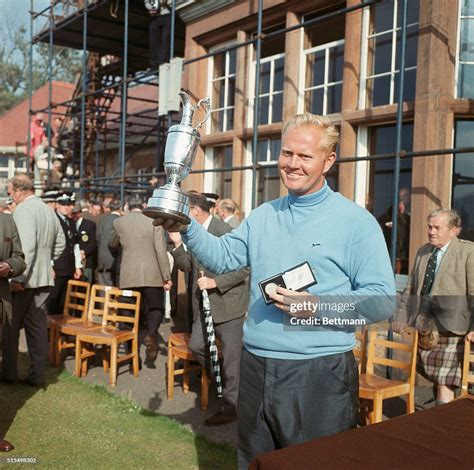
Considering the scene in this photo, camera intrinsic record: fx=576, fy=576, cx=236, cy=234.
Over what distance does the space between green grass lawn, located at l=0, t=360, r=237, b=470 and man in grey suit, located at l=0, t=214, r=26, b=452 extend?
1.05 ft

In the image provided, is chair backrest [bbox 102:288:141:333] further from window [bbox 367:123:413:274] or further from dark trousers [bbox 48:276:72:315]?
window [bbox 367:123:413:274]

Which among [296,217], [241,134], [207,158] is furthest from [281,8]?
[296,217]

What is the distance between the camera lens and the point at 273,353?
2.15m

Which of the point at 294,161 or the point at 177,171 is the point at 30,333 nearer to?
the point at 177,171

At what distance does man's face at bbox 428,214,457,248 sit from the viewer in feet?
14.4

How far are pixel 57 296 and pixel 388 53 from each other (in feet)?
16.7

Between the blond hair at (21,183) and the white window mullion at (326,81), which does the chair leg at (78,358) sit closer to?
the blond hair at (21,183)

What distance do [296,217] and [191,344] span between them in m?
3.04

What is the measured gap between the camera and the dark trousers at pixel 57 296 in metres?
7.41

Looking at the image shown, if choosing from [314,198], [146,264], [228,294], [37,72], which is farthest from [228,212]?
[37,72]

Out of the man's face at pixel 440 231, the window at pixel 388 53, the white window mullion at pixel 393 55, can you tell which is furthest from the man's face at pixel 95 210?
the man's face at pixel 440 231

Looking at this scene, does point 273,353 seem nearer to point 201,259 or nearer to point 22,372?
point 201,259

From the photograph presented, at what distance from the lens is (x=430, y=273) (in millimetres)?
4488

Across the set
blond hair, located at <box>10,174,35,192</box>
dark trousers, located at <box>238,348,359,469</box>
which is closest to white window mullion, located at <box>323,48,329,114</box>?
blond hair, located at <box>10,174,35,192</box>
